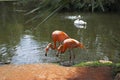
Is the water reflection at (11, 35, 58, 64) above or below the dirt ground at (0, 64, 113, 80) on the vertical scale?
below

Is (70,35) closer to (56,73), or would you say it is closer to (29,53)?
(29,53)

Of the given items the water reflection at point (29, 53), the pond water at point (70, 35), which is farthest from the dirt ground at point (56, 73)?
the water reflection at point (29, 53)

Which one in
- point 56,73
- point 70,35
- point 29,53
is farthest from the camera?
point 70,35

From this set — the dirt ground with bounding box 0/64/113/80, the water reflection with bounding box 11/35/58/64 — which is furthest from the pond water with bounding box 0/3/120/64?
the dirt ground with bounding box 0/64/113/80

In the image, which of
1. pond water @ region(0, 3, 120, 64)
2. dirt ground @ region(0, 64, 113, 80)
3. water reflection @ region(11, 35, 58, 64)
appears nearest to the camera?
dirt ground @ region(0, 64, 113, 80)

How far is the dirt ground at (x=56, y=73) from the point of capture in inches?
265

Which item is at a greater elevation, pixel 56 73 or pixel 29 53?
pixel 56 73

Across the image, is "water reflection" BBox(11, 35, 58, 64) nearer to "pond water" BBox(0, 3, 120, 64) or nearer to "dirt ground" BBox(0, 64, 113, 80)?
"pond water" BBox(0, 3, 120, 64)

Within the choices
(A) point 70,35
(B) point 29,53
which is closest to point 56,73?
(B) point 29,53

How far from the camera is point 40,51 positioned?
12031 millimetres

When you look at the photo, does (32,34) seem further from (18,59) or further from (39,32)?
(18,59)

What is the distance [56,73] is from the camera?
7.08m

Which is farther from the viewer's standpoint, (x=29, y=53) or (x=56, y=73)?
(x=29, y=53)

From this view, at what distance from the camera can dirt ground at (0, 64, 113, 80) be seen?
6.73 metres
